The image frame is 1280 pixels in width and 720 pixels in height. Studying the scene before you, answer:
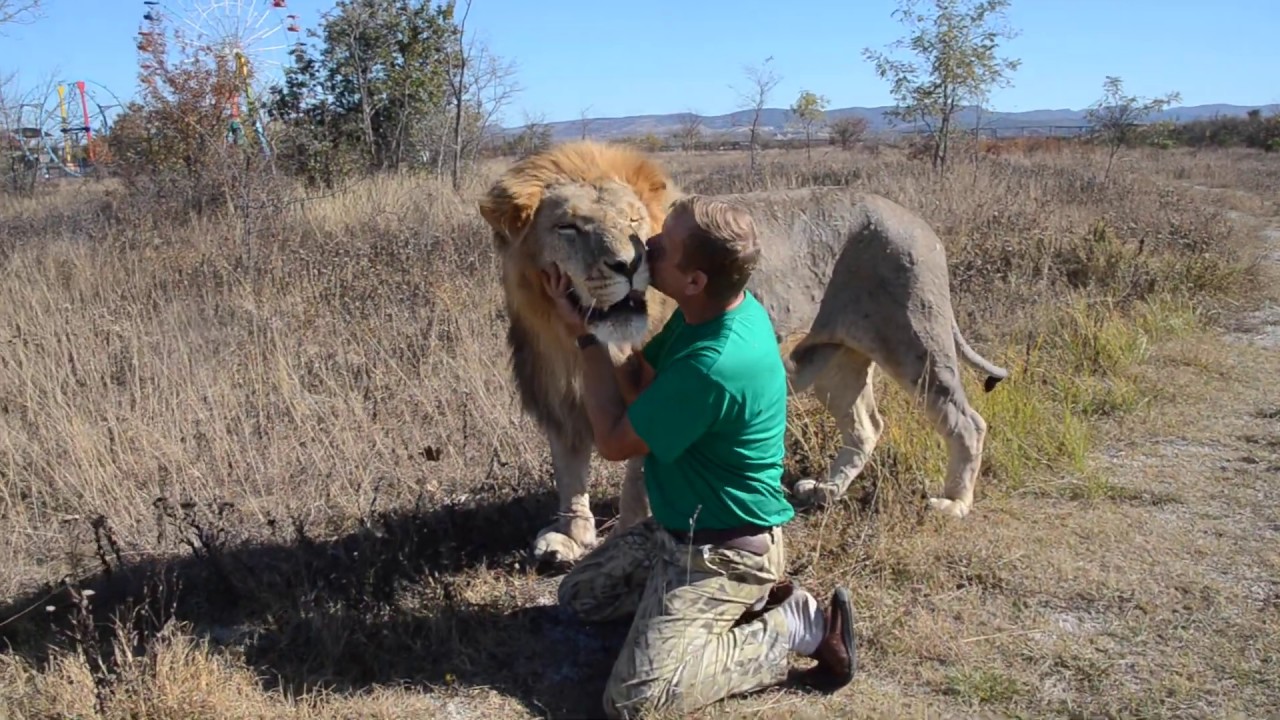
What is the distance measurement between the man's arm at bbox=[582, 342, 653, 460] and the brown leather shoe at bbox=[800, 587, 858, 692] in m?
0.84

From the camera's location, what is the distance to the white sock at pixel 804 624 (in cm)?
344

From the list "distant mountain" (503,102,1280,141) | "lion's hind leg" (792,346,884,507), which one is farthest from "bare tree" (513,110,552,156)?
"lion's hind leg" (792,346,884,507)

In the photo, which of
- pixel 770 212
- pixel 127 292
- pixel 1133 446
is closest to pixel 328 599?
pixel 770 212

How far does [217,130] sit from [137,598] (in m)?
8.70

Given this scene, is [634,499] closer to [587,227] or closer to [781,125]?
[587,227]

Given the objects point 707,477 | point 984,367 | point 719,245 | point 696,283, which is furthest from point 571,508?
point 984,367

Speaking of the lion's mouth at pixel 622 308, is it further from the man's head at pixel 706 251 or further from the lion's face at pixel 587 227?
the man's head at pixel 706 251

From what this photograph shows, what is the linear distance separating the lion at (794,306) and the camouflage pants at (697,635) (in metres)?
0.74

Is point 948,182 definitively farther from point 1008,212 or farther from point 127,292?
point 127,292

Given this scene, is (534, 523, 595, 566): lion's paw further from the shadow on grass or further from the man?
the man

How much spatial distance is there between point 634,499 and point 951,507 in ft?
5.21

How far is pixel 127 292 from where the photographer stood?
317 inches

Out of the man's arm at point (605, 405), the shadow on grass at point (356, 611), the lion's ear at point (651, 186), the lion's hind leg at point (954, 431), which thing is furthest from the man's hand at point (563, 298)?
the lion's hind leg at point (954, 431)

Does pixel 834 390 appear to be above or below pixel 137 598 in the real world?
above
